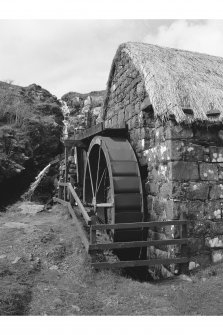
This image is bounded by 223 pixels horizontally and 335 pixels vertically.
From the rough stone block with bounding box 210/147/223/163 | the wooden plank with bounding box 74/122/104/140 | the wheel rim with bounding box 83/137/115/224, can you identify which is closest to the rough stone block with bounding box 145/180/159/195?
the rough stone block with bounding box 210/147/223/163

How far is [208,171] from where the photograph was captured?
18.2 ft

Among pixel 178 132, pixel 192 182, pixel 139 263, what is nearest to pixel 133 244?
pixel 139 263

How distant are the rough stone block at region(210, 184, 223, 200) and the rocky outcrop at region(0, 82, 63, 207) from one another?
8089mm

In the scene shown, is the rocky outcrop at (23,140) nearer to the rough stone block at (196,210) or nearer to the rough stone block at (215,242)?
the rough stone block at (196,210)

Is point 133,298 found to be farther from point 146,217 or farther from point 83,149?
point 83,149

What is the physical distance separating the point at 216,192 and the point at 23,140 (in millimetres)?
9379

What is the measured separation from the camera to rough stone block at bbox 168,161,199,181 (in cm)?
538

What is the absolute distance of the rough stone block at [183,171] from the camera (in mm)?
5379

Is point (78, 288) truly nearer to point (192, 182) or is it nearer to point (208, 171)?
point (192, 182)

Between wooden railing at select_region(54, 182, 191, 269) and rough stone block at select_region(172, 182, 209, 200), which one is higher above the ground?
rough stone block at select_region(172, 182, 209, 200)

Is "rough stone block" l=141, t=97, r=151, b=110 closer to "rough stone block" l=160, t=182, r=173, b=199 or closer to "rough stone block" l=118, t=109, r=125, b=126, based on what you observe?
"rough stone block" l=118, t=109, r=125, b=126

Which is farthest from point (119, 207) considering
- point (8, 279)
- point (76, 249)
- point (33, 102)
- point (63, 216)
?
point (33, 102)

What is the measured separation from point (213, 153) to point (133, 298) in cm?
280

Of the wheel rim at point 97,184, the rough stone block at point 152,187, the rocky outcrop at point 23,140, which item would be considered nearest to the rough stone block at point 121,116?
the wheel rim at point 97,184
